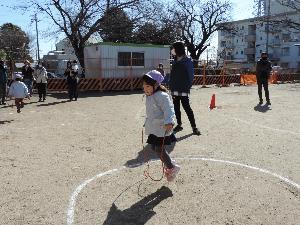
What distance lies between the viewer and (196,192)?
15.9 ft

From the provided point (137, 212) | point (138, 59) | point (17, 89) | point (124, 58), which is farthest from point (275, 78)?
point (137, 212)

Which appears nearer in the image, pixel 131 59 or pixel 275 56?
pixel 131 59

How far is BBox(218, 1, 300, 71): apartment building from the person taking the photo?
74.4 metres

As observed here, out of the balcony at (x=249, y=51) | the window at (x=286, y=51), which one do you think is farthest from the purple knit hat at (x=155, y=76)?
the balcony at (x=249, y=51)

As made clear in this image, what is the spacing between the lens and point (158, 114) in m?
5.01

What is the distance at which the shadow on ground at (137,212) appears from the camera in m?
3.99

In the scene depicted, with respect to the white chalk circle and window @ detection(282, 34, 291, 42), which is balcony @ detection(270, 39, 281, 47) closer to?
window @ detection(282, 34, 291, 42)

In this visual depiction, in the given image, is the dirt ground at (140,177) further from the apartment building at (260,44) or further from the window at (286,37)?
the window at (286,37)

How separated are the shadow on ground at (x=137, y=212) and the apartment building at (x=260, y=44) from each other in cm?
6214

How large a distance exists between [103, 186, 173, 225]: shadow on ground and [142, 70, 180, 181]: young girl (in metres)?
0.47

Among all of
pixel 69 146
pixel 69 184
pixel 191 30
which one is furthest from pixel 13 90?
pixel 191 30

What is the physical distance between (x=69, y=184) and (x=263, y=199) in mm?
2536

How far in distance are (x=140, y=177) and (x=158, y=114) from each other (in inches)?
40.7

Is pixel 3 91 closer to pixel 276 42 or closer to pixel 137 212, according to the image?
pixel 137 212
